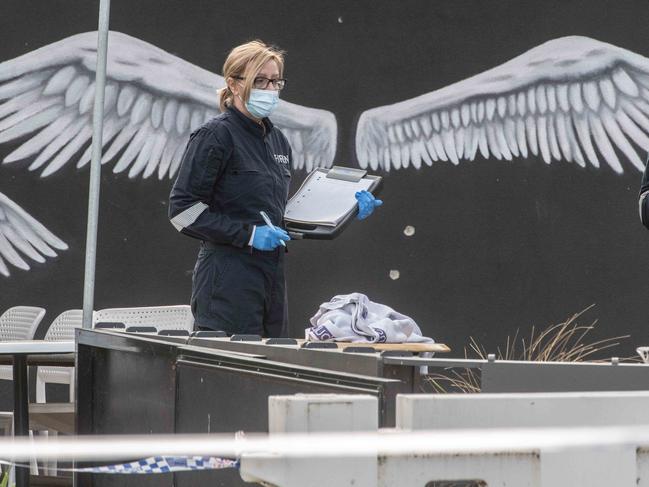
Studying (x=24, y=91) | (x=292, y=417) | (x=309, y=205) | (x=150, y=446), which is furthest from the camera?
(x=24, y=91)

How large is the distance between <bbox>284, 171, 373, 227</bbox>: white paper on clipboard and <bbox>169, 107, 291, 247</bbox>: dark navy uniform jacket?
7cm

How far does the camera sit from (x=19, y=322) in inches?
228

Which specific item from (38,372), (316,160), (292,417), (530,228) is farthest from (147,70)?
(292,417)

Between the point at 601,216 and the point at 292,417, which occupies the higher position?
the point at 601,216

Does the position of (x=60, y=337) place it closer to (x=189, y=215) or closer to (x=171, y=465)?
(x=189, y=215)

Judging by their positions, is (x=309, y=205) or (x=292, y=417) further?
(x=309, y=205)

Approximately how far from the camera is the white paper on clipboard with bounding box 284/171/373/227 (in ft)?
13.6

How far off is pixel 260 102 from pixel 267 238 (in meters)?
0.49

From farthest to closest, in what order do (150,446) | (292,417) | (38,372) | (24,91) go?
(24,91), (38,372), (292,417), (150,446)

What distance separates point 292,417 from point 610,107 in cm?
524

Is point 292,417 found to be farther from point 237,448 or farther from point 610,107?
point 610,107

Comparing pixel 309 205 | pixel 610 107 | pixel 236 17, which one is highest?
pixel 236 17

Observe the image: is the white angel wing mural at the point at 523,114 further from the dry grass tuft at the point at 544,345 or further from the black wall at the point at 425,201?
the dry grass tuft at the point at 544,345

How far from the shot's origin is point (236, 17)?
6.31 meters
